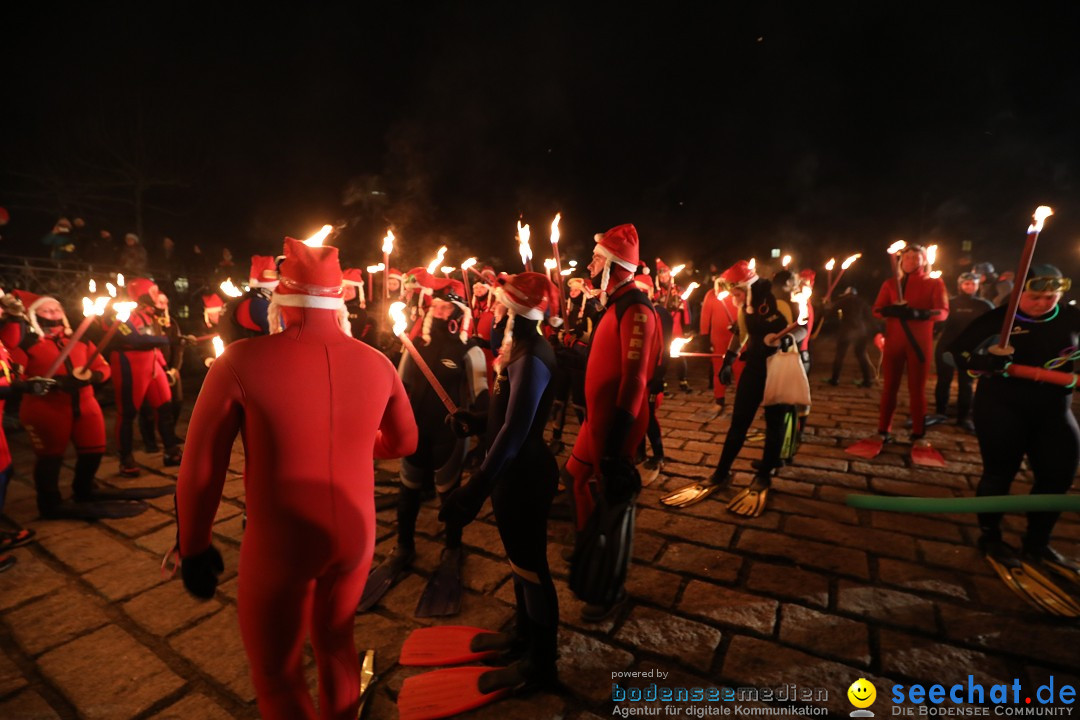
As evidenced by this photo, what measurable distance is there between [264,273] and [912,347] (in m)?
7.77

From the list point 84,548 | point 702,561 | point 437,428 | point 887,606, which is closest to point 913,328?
point 887,606

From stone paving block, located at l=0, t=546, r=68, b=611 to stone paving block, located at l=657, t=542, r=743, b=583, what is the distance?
4.52m

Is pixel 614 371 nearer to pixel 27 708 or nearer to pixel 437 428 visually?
pixel 437 428

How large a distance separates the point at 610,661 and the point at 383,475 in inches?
151

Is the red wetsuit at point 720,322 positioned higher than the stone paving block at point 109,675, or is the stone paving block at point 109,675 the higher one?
the red wetsuit at point 720,322

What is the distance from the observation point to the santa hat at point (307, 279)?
189 centimetres

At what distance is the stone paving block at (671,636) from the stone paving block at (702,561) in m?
0.58

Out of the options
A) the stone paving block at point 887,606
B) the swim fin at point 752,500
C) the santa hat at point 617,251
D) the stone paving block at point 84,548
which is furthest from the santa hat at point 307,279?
the swim fin at point 752,500

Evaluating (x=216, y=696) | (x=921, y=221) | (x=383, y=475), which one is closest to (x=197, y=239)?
(x=383, y=475)

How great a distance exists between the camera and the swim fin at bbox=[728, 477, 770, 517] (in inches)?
174

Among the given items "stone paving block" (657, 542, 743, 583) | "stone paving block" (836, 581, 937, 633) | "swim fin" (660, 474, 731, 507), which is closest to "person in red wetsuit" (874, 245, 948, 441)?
"swim fin" (660, 474, 731, 507)

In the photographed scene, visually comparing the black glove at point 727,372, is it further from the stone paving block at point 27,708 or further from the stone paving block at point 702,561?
the stone paving block at point 27,708

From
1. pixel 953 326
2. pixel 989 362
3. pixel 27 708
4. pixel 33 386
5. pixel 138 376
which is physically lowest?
pixel 27 708

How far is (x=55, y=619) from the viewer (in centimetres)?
303
